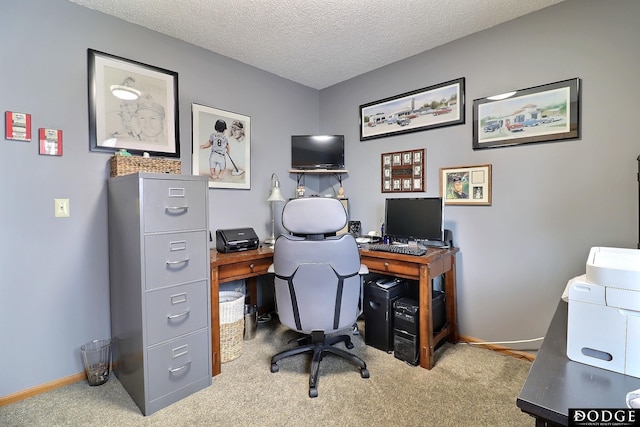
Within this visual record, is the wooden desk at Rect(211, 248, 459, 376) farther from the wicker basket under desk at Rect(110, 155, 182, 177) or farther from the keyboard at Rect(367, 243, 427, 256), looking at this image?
the wicker basket under desk at Rect(110, 155, 182, 177)

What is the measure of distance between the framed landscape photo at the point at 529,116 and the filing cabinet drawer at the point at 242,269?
196cm

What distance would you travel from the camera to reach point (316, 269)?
1920 millimetres

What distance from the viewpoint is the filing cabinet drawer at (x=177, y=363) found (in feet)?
5.70

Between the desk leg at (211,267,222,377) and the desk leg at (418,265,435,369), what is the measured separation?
1.42 m

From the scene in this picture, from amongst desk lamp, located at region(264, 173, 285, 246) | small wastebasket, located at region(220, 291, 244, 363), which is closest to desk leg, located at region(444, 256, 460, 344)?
desk lamp, located at region(264, 173, 285, 246)

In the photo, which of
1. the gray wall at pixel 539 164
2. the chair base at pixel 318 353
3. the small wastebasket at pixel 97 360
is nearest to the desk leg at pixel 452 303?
the gray wall at pixel 539 164

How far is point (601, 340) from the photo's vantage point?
0.90 metres

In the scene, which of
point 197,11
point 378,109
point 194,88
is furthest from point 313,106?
point 197,11

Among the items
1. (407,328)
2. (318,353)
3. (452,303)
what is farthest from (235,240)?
(452,303)

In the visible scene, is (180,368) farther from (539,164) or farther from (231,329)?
(539,164)

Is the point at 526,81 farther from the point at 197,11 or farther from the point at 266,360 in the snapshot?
the point at 266,360

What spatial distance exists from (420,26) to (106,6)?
2222 millimetres

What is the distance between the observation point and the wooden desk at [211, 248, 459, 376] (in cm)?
210

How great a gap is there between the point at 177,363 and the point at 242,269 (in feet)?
2.39
